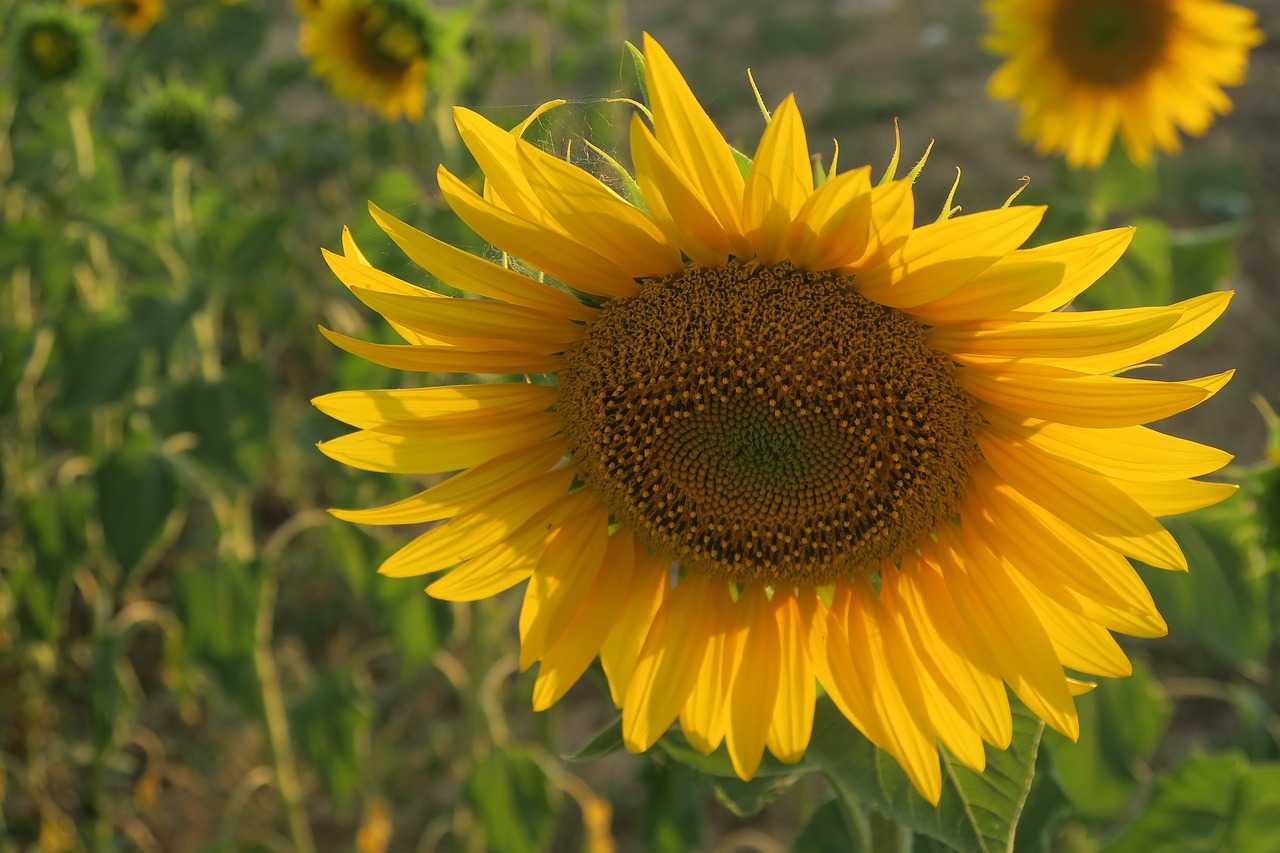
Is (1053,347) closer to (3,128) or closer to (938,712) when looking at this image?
(938,712)

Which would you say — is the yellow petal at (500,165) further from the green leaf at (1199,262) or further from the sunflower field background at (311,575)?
the green leaf at (1199,262)

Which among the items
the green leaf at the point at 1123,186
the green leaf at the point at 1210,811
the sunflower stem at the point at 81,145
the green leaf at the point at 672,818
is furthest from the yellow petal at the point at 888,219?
the sunflower stem at the point at 81,145

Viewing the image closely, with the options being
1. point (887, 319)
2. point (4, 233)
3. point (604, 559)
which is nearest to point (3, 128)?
point (4, 233)

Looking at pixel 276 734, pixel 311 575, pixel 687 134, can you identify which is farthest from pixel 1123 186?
pixel 311 575

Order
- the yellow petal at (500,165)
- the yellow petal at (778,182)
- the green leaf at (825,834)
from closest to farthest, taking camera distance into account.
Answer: the yellow petal at (778,182)
the yellow petal at (500,165)
the green leaf at (825,834)

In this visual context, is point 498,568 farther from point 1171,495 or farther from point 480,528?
point 1171,495

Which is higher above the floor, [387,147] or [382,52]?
[382,52]
